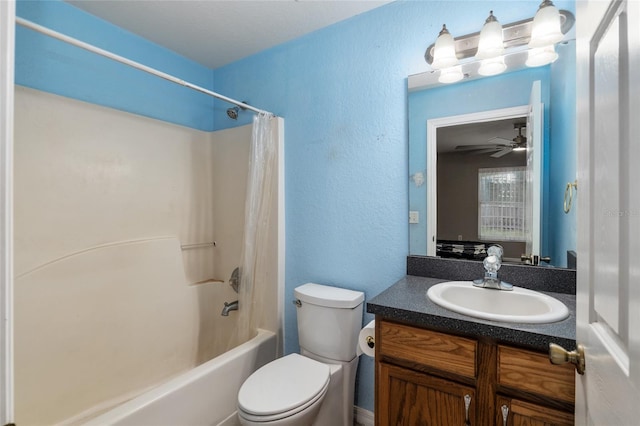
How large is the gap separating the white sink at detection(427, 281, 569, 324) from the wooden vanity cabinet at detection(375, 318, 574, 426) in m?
0.14

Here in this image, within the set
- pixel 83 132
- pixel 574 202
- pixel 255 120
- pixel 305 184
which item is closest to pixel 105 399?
pixel 83 132

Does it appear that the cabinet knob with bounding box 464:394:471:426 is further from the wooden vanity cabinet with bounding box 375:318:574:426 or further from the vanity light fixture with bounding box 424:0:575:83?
the vanity light fixture with bounding box 424:0:575:83

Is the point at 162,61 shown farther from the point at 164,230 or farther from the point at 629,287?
the point at 629,287

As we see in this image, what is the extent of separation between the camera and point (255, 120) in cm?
188

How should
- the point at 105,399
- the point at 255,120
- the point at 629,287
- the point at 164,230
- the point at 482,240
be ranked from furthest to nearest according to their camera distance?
the point at 164,230 < the point at 255,120 < the point at 105,399 < the point at 482,240 < the point at 629,287

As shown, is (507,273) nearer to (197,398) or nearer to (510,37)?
(510,37)

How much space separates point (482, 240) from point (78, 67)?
2.35 meters

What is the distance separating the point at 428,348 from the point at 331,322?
0.64 metres

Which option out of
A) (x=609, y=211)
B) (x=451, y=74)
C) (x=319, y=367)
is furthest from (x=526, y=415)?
(x=451, y=74)

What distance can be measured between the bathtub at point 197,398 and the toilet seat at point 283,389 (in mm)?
A: 216

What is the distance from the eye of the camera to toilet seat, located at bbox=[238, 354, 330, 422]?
1180mm

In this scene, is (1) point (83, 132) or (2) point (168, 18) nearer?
(1) point (83, 132)

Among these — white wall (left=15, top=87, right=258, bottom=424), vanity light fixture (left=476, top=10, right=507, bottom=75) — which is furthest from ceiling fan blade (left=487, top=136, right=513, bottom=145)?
white wall (left=15, top=87, right=258, bottom=424)

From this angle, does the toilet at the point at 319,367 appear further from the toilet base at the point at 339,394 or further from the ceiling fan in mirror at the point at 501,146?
the ceiling fan in mirror at the point at 501,146
